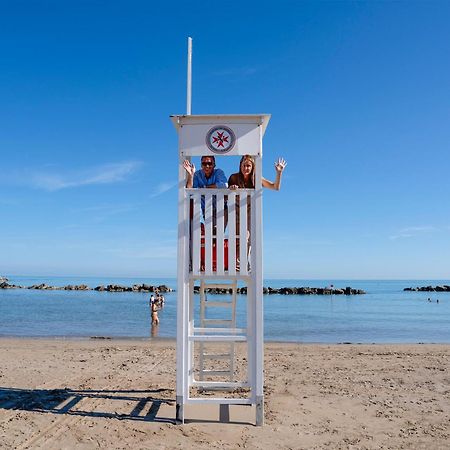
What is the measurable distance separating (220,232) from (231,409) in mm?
2699

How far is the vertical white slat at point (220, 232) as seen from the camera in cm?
626

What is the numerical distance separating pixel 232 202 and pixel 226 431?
9.80ft

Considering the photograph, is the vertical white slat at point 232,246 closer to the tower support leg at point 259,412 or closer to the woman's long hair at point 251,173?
the woman's long hair at point 251,173

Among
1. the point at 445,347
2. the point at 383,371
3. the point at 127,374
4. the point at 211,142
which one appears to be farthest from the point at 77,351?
the point at 445,347

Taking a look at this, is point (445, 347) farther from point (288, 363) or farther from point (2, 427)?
point (2, 427)

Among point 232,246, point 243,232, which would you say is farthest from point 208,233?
point 243,232

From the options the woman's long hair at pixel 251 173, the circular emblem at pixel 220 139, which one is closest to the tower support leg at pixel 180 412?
the woman's long hair at pixel 251 173

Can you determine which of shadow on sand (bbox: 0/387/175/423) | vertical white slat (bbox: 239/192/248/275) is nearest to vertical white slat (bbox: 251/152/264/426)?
vertical white slat (bbox: 239/192/248/275)

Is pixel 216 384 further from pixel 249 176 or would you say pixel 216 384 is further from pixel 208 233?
pixel 249 176

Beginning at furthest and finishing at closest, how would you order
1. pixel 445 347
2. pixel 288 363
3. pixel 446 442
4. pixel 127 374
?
pixel 445 347
pixel 288 363
pixel 127 374
pixel 446 442

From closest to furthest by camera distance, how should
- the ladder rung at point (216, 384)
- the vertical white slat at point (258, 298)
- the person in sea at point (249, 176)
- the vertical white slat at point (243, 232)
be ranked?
1. the vertical white slat at point (258, 298)
2. the vertical white slat at point (243, 232)
3. the person in sea at point (249, 176)
4. the ladder rung at point (216, 384)

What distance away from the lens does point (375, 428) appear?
20.1 feet

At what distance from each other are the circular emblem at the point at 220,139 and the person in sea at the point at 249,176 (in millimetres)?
331

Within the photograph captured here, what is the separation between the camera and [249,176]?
6.60 metres
